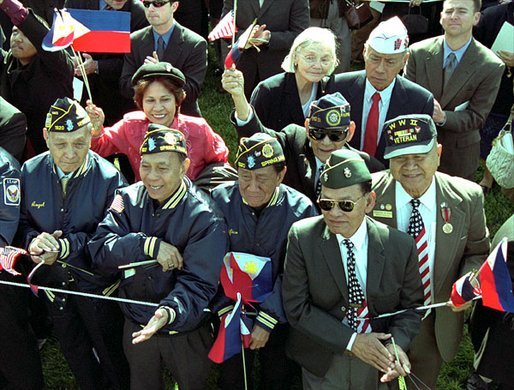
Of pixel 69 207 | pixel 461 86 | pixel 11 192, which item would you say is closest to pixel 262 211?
pixel 69 207

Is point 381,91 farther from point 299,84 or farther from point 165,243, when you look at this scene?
point 165,243

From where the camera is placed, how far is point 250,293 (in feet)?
16.6

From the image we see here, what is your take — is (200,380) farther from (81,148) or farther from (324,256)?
(81,148)

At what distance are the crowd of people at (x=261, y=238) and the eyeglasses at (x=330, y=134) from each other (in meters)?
0.02

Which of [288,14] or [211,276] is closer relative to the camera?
[211,276]

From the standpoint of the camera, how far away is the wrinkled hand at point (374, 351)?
15.0 feet

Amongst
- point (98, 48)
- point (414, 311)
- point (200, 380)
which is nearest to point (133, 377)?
point (200, 380)

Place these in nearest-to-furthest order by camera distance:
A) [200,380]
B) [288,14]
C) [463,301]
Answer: [463,301] < [200,380] < [288,14]

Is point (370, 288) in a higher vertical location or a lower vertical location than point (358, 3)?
lower

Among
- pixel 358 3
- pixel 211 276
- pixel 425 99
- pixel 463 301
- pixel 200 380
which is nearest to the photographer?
pixel 463 301

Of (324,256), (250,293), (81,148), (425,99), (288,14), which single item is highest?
(288,14)

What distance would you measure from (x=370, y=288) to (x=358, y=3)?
18.6ft

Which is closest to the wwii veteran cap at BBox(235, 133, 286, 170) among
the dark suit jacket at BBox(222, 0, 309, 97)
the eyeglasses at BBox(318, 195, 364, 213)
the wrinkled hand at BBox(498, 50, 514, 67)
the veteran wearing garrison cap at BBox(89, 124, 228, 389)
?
the veteran wearing garrison cap at BBox(89, 124, 228, 389)

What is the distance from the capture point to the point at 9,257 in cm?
499
